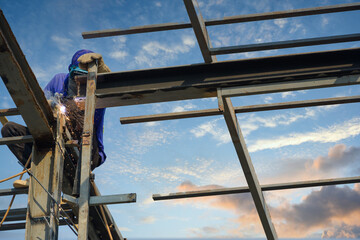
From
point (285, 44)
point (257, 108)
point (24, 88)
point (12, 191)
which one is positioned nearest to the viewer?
point (24, 88)

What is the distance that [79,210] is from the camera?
419cm

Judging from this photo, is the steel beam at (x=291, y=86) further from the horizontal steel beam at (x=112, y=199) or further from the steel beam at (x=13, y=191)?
the steel beam at (x=13, y=191)

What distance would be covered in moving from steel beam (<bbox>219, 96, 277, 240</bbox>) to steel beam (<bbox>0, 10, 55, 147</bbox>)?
2406 mm

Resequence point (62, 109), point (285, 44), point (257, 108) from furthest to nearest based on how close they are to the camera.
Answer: point (257, 108), point (62, 109), point (285, 44)

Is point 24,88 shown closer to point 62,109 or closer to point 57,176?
point 62,109

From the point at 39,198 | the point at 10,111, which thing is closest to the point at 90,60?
the point at 10,111

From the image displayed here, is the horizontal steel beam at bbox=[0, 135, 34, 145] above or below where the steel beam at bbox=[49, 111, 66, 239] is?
above

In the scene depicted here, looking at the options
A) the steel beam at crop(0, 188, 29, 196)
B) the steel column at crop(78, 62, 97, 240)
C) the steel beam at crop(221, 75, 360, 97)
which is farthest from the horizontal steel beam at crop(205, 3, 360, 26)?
the steel beam at crop(0, 188, 29, 196)

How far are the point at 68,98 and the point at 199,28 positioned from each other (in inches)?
90.4

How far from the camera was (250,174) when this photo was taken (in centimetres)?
570

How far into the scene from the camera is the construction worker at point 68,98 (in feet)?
17.0

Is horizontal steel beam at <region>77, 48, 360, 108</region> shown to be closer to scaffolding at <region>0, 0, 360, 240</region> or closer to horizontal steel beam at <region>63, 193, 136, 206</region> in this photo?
scaffolding at <region>0, 0, 360, 240</region>

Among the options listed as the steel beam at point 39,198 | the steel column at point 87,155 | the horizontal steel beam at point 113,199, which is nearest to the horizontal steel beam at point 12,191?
the steel beam at point 39,198

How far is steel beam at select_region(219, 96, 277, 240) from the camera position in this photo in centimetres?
541
